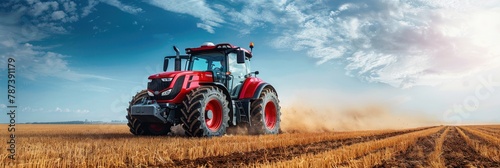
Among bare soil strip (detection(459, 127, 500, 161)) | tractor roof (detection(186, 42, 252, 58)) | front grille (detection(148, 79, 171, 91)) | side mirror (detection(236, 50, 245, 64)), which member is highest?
tractor roof (detection(186, 42, 252, 58))

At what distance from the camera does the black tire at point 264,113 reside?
41.8 ft


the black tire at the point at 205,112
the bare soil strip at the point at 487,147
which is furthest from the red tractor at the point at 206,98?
the bare soil strip at the point at 487,147

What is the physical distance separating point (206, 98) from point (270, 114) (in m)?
4.64

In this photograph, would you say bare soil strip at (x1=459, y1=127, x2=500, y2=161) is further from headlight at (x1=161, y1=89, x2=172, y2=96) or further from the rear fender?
headlight at (x1=161, y1=89, x2=172, y2=96)

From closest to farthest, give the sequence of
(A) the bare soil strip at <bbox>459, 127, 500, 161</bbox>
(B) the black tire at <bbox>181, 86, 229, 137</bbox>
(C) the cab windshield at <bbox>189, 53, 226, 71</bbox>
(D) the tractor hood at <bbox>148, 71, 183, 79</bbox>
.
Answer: (A) the bare soil strip at <bbox>459, 127, 500, 161</bbox>
(B) the black tire at <bbox>181, 86, 229, 137</bbox>
(D) the tractor hood at <bbox>148, 71, 183, 79</bbox>
(C) the cab windshield at <bbox>189, 53, 226, 71</bbox>

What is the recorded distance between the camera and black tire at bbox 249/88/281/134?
12742 millimetres

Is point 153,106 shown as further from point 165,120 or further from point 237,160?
point 237,160

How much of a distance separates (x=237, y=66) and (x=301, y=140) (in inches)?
141

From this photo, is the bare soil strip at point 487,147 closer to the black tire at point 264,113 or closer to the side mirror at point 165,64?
the black tire at point 264,113

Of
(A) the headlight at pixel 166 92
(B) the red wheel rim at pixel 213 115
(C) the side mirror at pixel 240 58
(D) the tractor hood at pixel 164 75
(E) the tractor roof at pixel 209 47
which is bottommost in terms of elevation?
(B) the red wheel rim at pixel 213 115

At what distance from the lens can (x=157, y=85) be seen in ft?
36.1

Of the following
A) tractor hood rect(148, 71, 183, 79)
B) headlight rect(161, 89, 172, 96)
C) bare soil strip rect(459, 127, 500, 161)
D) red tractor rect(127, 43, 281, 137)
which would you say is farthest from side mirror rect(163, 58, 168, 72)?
bare soil strip rect(459, 127, 500, 161)

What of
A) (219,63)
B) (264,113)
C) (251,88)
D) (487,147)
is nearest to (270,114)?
(264,113)

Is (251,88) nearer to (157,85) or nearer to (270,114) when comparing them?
(270,114)
